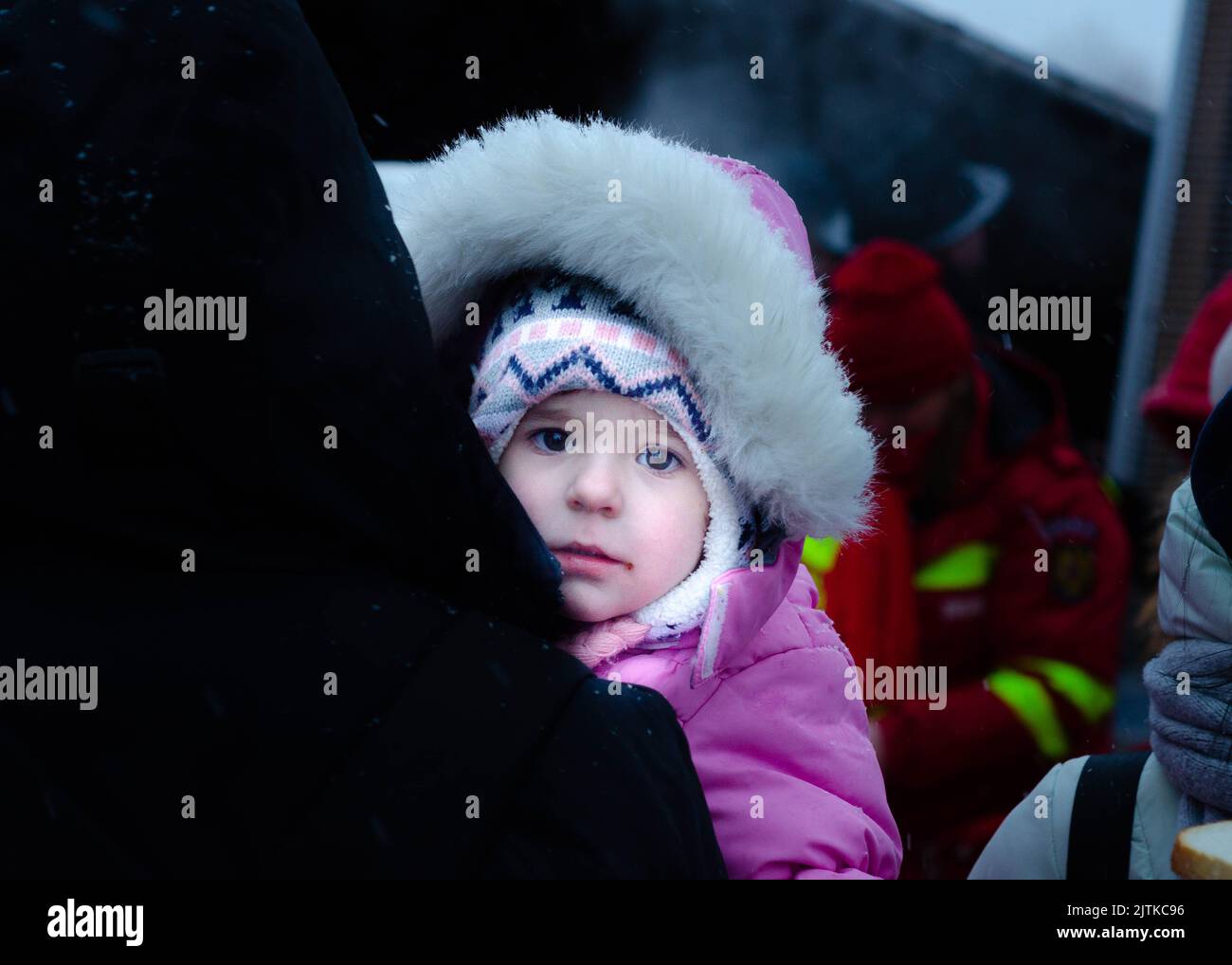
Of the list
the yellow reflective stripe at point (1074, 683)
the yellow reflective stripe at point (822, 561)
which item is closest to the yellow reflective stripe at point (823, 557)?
the yellow reflective stripe at point (822, 561)

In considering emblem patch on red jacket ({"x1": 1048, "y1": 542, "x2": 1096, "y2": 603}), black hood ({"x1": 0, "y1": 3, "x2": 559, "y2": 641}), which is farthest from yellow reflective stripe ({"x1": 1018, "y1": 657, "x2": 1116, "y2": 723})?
black hood ({"x1": 0, "y1": 3, "x2": 559, "y2": 641})

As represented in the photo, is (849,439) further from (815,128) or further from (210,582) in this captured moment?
(815,128)

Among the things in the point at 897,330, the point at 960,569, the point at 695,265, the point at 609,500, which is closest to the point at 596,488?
the point at 609,500

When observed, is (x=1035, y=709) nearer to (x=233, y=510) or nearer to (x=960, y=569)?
(x=960, y=569)

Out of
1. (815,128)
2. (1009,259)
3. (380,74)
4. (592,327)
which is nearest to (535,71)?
(380,74)

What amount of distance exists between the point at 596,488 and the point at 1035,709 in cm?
172

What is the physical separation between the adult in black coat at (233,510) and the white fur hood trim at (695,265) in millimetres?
478

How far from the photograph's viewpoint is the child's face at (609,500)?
4.69 ft

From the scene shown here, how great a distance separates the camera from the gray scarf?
1.44m

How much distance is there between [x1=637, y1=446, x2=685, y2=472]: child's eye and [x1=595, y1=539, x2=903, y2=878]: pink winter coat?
0.15 m

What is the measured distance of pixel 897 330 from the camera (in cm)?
306

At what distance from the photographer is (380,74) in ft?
14.0

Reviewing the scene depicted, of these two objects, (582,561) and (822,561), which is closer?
(582,561)
